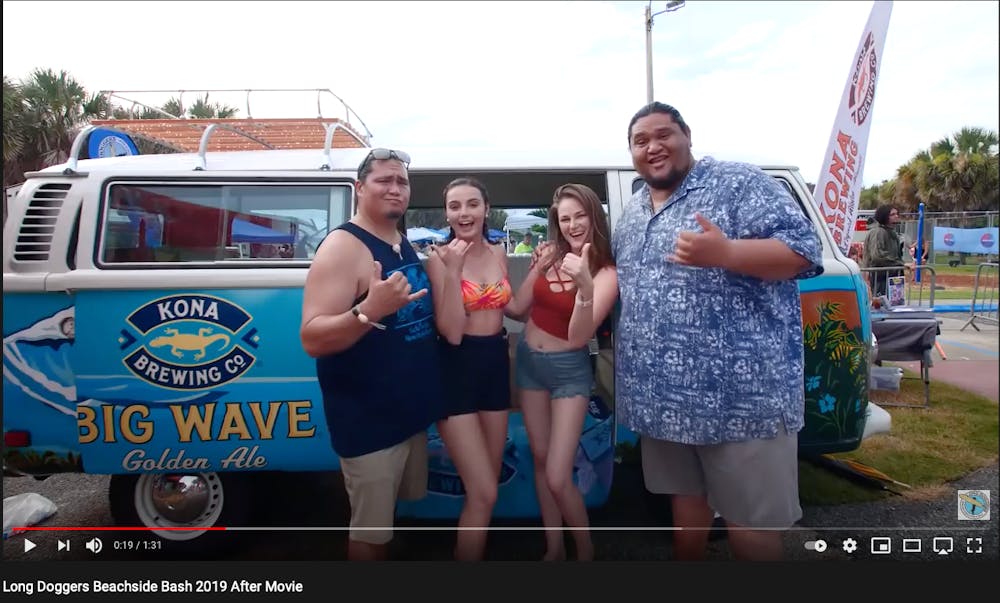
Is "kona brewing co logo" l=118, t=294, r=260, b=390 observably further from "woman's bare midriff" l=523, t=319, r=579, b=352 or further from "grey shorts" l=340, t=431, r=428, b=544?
"woman's bare midriff" l=523, t=319, r=579, b=352

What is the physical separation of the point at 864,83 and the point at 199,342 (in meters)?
2.76

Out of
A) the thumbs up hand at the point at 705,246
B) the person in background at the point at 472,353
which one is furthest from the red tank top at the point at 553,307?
the thumbs up hand at the point at 705,246

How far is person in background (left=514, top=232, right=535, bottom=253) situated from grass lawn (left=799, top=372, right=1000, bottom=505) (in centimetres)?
194

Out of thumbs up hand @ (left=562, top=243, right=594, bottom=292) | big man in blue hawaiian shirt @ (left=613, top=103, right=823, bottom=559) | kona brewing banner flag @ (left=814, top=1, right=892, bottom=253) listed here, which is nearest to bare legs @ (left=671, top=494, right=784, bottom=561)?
big man in blue hawaiian shirt @ (left=613, top=103, right=823, bottom=559)

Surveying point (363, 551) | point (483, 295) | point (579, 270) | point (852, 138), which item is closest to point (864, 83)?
point (852, 138)

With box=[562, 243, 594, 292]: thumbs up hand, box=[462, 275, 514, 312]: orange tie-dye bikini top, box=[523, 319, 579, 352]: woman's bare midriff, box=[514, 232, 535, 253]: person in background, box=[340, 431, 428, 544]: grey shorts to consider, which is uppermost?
box=[514, 232, 535, 253]: person in background

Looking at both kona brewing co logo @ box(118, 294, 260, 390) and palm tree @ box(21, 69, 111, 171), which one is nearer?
palm tree @ box(21, 69, 111, 171)

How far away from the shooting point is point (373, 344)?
1.60 m

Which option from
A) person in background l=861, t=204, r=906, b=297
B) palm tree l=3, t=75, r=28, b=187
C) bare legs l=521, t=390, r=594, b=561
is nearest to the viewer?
palm tree l=3, t=75, r=28, b=187

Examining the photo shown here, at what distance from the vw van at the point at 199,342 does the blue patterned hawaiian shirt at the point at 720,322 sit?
0.54 m

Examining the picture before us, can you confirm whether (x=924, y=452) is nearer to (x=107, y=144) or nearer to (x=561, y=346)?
(x=561, y=346)
